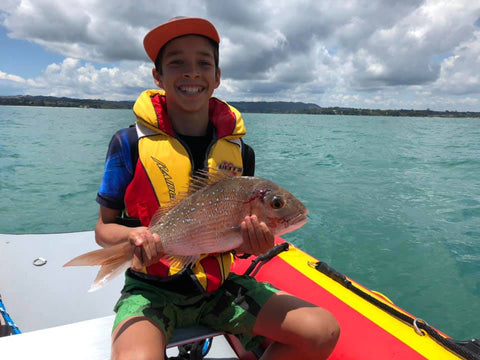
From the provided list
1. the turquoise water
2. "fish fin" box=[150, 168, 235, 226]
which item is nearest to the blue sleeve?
"fish fin" box=[150, 168, 235, 226]

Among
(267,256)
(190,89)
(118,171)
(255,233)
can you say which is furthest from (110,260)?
(267,256)

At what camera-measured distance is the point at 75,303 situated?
3645 millimetres

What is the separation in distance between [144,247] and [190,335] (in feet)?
2.67

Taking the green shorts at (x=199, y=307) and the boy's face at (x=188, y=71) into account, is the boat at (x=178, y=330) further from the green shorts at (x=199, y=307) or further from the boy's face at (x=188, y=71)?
the boy's face at (x=188, y=71)

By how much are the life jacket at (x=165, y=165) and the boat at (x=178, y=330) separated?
472mm

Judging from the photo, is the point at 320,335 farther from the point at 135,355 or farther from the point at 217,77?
the point at 217,77

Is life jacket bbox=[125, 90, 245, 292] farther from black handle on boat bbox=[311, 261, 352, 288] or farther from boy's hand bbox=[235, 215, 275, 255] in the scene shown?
black handle on boat bbox=[311, 261, 352, 288]

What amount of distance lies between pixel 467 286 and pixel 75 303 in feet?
21.8

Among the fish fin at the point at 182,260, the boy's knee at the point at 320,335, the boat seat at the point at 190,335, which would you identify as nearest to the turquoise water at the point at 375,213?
the boy's knee at the point at 320,335

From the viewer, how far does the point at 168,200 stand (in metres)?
2.50

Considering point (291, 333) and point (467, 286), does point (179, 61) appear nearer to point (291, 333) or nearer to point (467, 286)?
point (291, 333)

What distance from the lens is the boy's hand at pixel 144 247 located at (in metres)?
1.98

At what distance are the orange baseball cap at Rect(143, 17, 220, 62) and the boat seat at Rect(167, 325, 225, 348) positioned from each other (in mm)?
2228

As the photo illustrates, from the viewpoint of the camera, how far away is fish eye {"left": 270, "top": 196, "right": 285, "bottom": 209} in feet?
6.58
